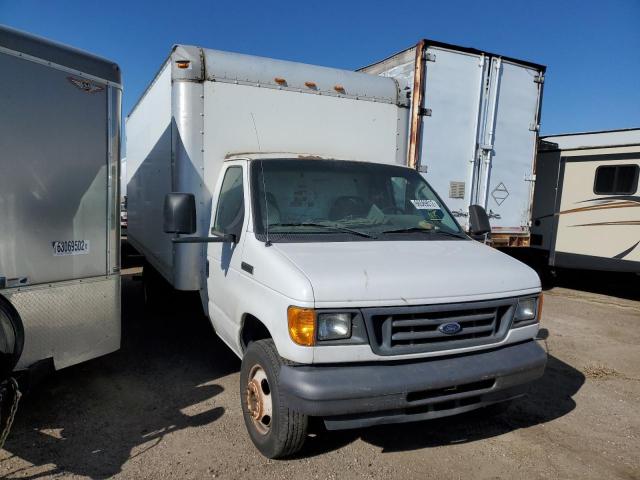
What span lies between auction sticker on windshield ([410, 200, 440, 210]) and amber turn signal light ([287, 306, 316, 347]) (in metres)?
1.80

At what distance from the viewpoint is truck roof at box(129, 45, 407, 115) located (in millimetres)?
4480

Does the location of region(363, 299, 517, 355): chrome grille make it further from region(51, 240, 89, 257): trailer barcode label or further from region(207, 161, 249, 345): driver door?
region(51, 240, 89, 257): trailer barcode label

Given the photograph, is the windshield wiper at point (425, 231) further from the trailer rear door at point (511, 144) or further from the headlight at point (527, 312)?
the trailer rear door at point (511, 144)

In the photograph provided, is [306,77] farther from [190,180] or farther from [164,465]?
[164,465]

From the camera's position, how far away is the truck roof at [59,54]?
122 inches

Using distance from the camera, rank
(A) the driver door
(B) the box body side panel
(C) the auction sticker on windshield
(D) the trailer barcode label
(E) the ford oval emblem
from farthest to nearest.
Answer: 1. (B) the box body side panel
2. (C) the auction sticker on windshield
3. (A) the driver door
4. (D) the trailer barcode label
5. (E) the ford oval emblem

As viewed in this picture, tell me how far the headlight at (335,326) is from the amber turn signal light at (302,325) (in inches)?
2.3

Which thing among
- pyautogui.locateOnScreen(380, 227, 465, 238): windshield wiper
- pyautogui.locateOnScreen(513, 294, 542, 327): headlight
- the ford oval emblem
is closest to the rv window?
pyautogui.locateOnScreen(380, 227, 465, 238): windshield wiper

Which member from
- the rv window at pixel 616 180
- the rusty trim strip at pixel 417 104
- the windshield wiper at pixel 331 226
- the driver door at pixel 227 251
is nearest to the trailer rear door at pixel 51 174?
the driver door at pixel 227 251

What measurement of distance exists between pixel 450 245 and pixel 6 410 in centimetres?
316

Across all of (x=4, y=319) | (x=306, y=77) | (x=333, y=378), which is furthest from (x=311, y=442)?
(x=306, y=77)

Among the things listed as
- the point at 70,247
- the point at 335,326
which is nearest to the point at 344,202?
the point at 335,326

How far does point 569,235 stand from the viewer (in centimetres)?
991

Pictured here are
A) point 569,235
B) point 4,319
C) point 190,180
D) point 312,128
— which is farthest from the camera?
point 569,235
